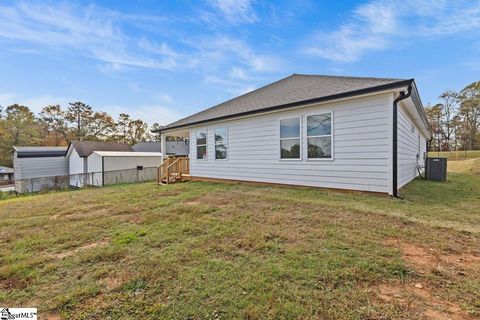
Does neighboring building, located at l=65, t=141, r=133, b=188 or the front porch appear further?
neighboring building, located at l=65, t=141, r=133, b=188

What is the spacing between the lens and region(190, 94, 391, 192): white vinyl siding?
5723 millimetres

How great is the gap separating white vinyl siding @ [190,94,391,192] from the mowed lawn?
58.3 inches

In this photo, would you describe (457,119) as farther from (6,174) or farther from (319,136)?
(6,174)

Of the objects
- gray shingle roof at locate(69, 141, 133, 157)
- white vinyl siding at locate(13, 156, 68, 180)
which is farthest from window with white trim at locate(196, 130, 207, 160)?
white vinyl siding at locate(13, 156, 68, 180)

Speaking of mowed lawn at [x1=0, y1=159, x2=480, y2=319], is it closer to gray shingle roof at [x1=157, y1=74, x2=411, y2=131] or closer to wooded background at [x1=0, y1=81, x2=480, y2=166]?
gray shingle roof at [x1=157, y1=74, x2=411, y2=131]

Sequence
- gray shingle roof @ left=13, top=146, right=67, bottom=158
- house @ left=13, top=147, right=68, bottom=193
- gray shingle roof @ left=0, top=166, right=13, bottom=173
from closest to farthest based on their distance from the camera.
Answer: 1. house @ left=13, top=147, right=68, bottom=193
2. gray shingle roof @ left=13, top=146, right=67, bottom=158
3. gray shingle roof @ left=0, top=166, right=13, bottom=173

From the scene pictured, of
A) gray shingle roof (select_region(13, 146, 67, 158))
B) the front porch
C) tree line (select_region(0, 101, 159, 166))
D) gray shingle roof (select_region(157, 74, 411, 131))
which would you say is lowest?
the front porch

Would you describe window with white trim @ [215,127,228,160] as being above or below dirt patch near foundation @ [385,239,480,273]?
above

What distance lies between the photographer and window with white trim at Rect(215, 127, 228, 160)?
31.4 ft

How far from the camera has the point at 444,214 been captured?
14.1 feet

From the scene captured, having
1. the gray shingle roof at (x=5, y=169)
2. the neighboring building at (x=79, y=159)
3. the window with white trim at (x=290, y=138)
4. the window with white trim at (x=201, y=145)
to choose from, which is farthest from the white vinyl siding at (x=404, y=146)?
the gray shingle roof at (x=5, y=169)

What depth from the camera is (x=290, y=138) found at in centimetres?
749

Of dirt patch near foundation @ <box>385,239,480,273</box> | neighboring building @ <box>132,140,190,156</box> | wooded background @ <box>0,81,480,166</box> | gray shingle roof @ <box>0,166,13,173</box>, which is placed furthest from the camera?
wooded background @ <box>0,81,480,166</box>

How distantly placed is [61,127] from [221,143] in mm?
38135
